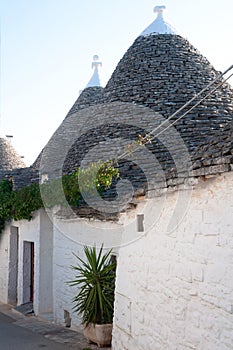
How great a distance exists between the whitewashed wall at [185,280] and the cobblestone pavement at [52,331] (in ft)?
4.99

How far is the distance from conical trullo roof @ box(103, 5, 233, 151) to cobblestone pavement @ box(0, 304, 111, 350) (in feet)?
15.1

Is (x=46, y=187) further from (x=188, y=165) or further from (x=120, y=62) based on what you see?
(x=188, y=165)

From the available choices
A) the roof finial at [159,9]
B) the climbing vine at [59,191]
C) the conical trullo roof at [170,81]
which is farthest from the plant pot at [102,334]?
the roof finial at [159,9]

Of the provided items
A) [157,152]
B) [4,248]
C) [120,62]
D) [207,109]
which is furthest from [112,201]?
[4,248]

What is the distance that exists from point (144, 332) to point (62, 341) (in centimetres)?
294

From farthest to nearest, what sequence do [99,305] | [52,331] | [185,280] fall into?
[52,331] → [99,305] → [185,280]

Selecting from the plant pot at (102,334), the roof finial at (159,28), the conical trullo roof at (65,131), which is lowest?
the plant pot at (102,334)

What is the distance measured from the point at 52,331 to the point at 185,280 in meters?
5.03

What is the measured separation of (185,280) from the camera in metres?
4.77

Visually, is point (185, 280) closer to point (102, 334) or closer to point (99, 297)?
point (99, 297)

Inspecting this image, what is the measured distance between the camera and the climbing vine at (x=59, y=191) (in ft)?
29.4

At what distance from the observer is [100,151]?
10.8 meters

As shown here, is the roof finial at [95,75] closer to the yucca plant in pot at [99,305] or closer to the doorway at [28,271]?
the doorway at [28,271]

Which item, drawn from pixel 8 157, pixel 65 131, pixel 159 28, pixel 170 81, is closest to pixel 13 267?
pixel 65 131
